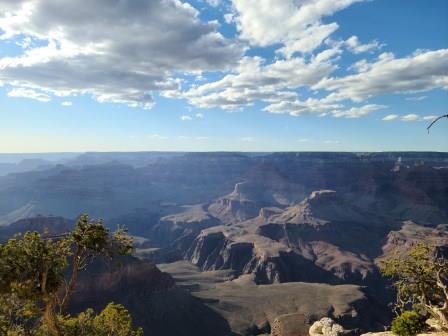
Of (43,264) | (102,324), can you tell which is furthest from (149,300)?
(43,264)

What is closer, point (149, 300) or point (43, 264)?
point (43, 264)

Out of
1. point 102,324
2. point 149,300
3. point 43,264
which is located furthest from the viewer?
point 149,300

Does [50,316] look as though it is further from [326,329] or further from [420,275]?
[326,329]

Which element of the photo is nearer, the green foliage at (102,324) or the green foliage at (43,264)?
the green foliage at (43,264)

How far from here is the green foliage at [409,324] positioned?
1345 inches

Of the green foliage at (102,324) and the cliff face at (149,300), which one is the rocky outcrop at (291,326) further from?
the green foliage at (102,324)

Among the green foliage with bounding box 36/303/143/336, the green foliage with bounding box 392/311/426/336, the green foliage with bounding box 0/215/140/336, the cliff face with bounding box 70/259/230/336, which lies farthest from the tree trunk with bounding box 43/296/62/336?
the cliff face with bounding box 70/259/230/336

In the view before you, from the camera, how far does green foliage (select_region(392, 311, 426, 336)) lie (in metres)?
34.2

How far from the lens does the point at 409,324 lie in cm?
3438

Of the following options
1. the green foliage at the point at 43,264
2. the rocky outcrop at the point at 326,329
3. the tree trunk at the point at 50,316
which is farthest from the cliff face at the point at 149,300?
the tree trunk at the point at 50,316

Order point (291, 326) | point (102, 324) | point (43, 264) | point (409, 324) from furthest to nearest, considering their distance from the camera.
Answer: point (291, 326), point (102, 324), point (409, 324), point (43, 264)

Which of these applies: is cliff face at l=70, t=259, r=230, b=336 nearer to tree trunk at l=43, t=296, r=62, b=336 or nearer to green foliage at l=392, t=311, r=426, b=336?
green foliage at l=392, t=311, r=426, b=336

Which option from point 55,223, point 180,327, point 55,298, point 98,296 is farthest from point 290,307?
point 55,298

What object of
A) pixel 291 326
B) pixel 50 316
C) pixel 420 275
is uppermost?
pixel 420 275
